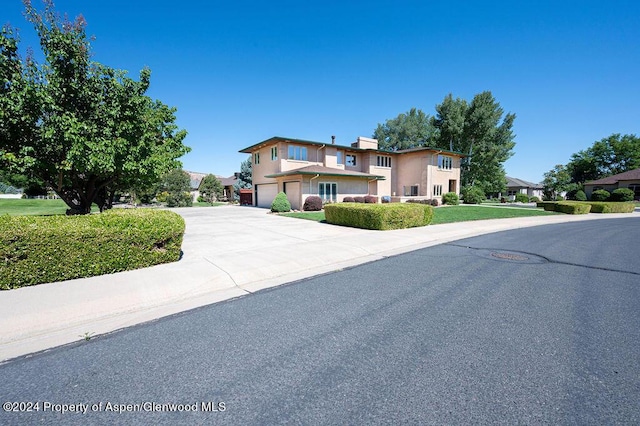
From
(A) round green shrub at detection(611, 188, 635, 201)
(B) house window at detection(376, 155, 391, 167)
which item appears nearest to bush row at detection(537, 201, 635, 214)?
(A) round green shrub at detection(611, 188, 635, 201)

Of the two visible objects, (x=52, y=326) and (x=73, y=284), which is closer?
(x=52, y=326)

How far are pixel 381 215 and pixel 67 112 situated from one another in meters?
10.9

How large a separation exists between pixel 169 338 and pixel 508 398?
12.1 feet

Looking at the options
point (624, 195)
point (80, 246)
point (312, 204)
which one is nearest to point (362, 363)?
point (80, 246)

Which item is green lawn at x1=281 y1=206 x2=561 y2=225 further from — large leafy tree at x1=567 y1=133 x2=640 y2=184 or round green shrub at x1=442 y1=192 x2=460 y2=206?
large leafy tree at x1=567 y1=133 x2=640 y2=184

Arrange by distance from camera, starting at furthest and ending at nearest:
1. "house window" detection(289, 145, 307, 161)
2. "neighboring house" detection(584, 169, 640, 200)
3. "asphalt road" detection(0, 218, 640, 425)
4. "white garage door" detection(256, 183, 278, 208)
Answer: "neighboring house" detection(584, 169, 640, 200)
"white garage door" detection(256, 183, 278, 208)
"house window" detection(289, 145, 307, 161)
"asphalt road" detection(0, 218, 640, 425)

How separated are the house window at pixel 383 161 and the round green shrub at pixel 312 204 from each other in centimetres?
1208

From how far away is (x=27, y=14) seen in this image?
6.95 m

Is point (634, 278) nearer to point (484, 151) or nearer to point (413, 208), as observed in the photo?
point (413, 208)

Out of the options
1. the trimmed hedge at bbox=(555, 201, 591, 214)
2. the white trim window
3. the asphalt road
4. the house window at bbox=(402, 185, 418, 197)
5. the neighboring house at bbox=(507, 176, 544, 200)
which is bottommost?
the asphalt road

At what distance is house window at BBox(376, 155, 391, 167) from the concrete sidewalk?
23.4 meters

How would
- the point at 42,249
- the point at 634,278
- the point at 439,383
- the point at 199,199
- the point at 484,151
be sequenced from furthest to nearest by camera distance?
the point at 199,199 → the point at 484,151 → the point at 634,278 → the point at 42,249 → the point at 439,383

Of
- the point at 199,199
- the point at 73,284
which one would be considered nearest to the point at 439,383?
the point at 73,284

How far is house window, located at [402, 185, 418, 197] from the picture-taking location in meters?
32.0
